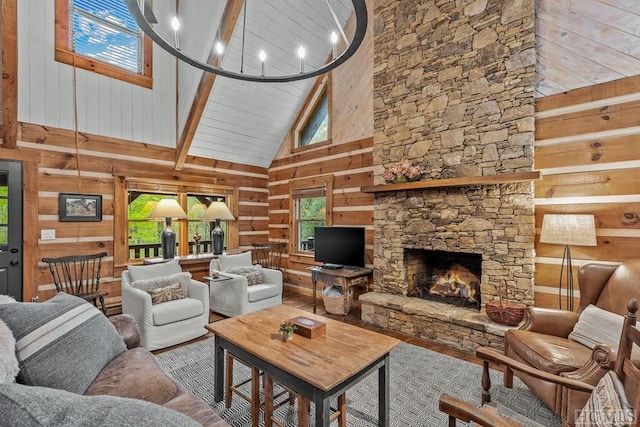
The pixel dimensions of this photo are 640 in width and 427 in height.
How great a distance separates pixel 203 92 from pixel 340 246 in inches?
117

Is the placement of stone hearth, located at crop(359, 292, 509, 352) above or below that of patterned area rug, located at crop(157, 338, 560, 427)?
above

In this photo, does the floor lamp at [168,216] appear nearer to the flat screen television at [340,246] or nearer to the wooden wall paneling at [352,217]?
the flat screen television at [340,246]

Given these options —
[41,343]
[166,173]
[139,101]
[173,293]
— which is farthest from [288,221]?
[41,343]

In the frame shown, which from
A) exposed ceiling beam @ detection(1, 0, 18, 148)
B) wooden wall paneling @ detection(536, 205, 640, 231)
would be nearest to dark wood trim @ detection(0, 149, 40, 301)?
exposed ceiling beam @ detection(1, 0, 18, 148)

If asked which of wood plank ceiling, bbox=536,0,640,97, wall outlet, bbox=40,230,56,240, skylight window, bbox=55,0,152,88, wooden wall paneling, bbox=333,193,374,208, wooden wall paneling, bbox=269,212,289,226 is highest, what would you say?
skylight window, bbox=55,0,152,88

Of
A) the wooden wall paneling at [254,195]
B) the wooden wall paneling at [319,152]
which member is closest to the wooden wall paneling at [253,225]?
the wooden wall paneling at [254,195]

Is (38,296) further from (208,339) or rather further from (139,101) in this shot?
(139,101)

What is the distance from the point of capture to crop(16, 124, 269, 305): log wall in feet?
12.3

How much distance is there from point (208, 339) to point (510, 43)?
467 cm

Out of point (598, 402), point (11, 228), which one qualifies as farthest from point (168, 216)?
point (598, 402)

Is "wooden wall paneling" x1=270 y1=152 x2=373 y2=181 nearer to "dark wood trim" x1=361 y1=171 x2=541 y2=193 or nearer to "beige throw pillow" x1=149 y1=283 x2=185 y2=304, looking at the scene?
"dark wood trim" x1=361 y1=171 x2=541 y2=193

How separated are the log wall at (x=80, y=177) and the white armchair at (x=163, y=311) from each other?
45.3 inches

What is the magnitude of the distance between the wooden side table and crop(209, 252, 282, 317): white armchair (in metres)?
0.64

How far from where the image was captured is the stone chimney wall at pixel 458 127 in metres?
3.19
